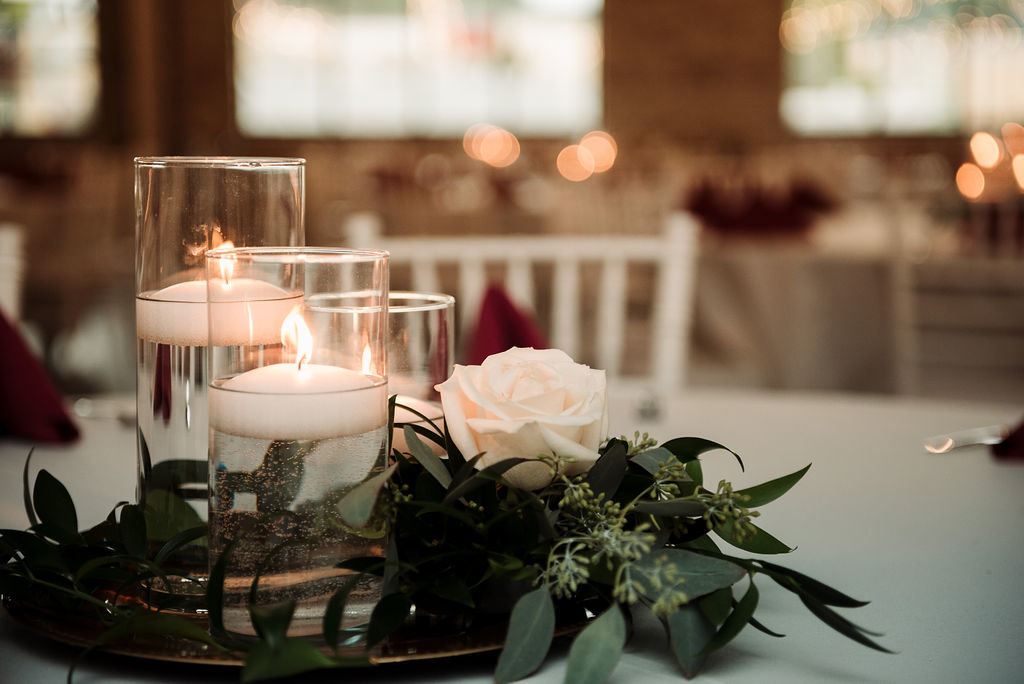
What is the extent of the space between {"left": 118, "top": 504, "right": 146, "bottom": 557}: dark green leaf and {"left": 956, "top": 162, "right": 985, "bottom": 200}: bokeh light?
5.88 m

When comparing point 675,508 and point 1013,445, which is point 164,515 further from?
point 1013,445

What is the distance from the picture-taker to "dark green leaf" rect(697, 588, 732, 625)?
19.4 inches

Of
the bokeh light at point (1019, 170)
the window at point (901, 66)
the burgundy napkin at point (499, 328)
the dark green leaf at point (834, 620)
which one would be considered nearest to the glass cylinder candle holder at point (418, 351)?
the dark green leaf at point (834, 620)

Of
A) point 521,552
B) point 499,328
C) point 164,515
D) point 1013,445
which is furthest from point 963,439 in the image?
point 164,515

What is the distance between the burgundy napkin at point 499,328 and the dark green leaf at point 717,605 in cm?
62

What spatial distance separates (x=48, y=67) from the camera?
336 inches

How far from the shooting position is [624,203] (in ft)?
14.8

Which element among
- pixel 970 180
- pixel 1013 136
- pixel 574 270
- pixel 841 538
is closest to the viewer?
pixel 841 538

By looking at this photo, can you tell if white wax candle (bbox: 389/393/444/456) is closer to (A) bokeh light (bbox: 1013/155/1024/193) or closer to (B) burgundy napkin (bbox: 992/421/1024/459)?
(B) burgundy napkin (bbox: 992/421/1024/459)

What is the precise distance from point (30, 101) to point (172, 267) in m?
9.04

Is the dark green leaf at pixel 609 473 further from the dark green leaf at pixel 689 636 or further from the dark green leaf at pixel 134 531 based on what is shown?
the dark green leaf at pixel 134 531

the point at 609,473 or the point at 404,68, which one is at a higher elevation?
the point at 404,68

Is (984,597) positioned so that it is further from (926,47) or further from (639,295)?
(926,47)

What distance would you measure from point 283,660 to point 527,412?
160 millimetres
